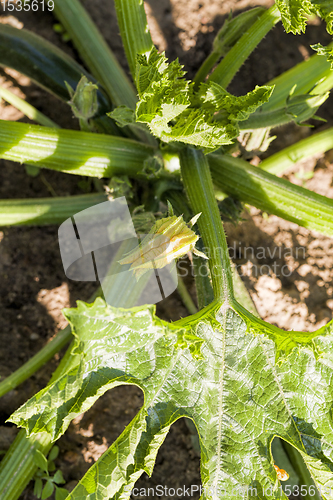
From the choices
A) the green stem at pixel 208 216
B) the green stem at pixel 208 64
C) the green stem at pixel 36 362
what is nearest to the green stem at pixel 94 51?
the green stem at pixel 208 64

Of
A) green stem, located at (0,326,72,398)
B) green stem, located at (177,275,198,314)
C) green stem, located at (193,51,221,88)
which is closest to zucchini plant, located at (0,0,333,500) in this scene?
green stem, located at (193,51,221,88)

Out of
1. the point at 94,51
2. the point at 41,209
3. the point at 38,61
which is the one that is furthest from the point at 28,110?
the point at 41,209

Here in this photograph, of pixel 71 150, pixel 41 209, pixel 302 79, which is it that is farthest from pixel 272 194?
pixel 41 209

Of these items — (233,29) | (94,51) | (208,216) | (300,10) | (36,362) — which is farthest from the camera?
(94,51)

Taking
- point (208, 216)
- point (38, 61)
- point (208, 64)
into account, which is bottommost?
point (208, 216)

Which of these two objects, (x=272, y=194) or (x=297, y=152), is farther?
(x=297, y=152)

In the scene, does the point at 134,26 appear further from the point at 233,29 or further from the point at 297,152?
the point at 297,152

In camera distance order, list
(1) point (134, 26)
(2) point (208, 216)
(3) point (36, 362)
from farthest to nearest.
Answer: (3) point (36, 362)
(1) point (134, 26)
(2) point (208, 216)

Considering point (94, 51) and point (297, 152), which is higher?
point (94, 51)
